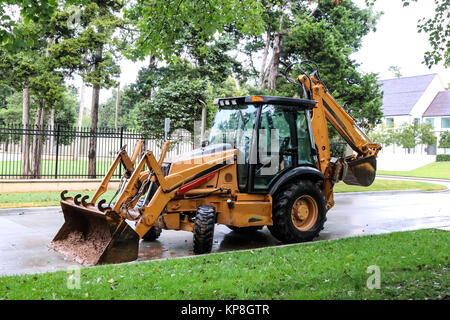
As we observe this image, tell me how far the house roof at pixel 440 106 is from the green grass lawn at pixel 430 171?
12299 mm

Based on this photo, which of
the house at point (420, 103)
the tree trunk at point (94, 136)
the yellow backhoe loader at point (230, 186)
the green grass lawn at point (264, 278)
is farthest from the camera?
the house at point (420, 103)

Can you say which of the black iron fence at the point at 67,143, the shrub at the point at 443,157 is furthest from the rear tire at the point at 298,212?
the shrub at the point at 443,157

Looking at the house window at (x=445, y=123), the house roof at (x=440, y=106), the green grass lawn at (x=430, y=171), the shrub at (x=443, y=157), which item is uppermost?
the house roof at (x=440, y=106)

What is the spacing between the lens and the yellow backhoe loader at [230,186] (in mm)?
7008

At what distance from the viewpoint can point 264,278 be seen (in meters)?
5.51

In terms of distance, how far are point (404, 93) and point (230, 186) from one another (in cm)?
5754

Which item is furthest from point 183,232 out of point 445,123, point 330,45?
point 445,123

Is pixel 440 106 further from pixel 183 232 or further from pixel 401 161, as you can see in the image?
pixel 183 232

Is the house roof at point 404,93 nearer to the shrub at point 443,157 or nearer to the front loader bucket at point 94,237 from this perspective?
the shrub at point 443,157

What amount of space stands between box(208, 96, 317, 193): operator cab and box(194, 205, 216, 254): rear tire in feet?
3.39

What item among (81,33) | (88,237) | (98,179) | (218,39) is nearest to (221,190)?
(88,237)

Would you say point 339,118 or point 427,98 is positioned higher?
point 427,98
